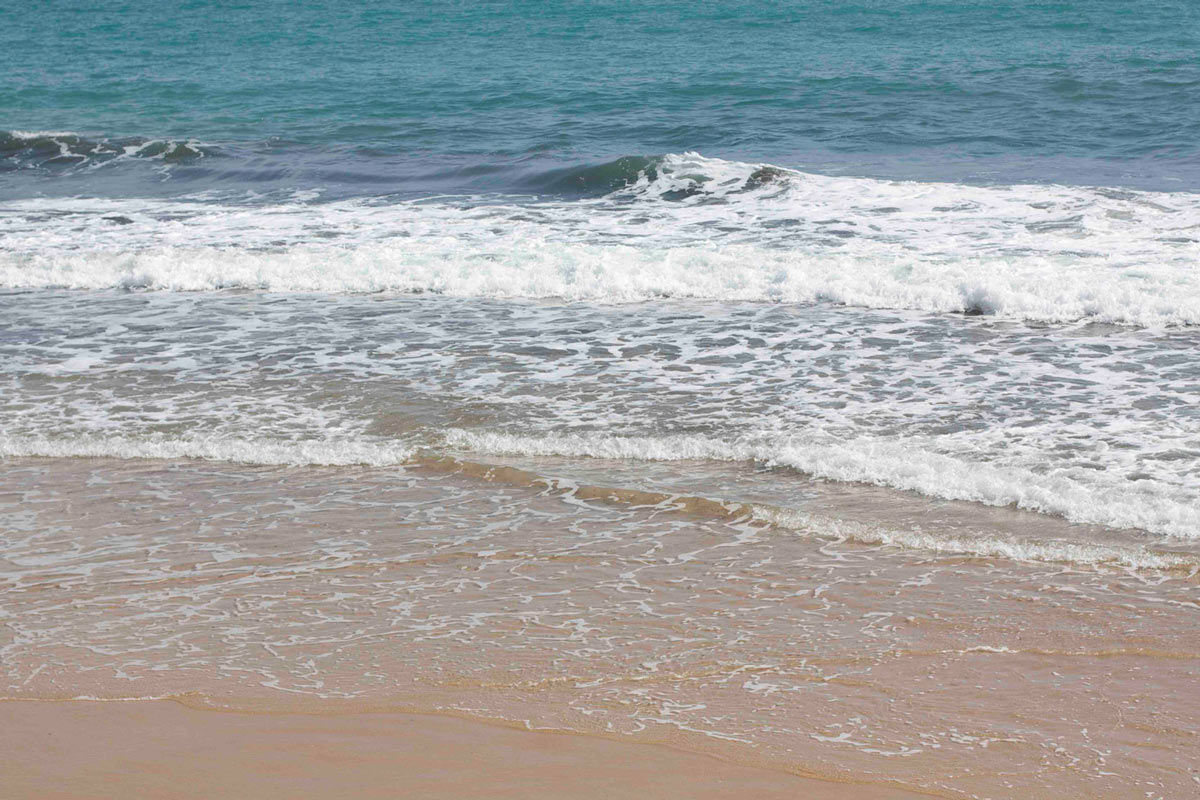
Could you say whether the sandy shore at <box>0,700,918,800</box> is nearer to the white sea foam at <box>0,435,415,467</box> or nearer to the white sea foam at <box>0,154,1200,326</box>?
the white sea foam at <box>0,435,415,467</box>

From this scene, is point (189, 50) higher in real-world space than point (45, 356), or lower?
higher

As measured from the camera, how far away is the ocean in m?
3.40

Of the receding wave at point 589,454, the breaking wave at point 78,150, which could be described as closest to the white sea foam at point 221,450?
the receding wave at point 589,454

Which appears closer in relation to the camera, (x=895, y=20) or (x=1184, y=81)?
(x=1184, y=81)

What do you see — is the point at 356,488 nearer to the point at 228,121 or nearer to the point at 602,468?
the point at 602,468

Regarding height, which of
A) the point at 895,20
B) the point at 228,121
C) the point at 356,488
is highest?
the point at 895,20

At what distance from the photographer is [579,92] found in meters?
22.0

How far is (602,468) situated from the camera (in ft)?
17.7

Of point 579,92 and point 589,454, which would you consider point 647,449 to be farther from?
point 579,92

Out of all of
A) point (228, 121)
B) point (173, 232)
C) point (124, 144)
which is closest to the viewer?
point (173, 232)

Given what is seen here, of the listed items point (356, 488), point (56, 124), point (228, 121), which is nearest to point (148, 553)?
point (356, 488)

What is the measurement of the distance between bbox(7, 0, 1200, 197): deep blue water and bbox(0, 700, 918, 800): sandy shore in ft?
39.3

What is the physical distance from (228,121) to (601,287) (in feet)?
45.7

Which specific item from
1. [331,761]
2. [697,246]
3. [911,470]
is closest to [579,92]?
[697,246]
